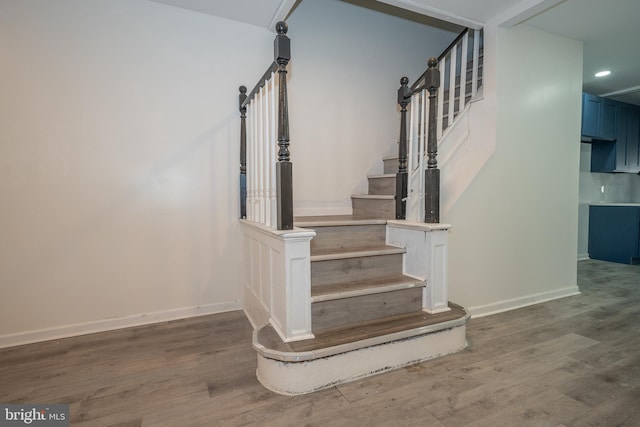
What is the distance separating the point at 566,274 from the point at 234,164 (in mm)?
3413

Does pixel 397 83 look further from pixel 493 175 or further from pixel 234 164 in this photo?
pixel 234 164

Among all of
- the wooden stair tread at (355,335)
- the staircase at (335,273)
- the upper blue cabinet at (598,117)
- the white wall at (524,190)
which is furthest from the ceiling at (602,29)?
the wooden stair tread at (355,335)

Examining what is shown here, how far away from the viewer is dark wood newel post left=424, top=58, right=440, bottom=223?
6.97 feet

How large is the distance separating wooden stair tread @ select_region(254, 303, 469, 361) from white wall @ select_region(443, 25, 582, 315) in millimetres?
715

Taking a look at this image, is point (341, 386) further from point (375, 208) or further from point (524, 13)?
point (524, 13)

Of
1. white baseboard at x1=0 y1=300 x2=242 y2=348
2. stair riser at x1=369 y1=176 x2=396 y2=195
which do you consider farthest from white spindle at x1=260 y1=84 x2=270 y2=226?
stair riser at x1=369 y1=176 x2=396 y2=195

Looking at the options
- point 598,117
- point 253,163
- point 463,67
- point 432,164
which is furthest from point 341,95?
point 598,117

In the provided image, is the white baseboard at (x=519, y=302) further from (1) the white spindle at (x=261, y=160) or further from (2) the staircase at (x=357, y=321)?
(1) the white spindle at (x=261, y=160)

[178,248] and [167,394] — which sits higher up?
[178,248]

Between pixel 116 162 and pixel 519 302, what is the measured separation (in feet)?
11.8

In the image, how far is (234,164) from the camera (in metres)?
2.74

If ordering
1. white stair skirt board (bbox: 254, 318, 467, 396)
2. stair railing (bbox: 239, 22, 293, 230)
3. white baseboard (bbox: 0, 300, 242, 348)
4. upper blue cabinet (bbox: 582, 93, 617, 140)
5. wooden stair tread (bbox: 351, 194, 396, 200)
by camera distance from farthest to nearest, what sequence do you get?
upper blue cabinet (bbox: 582, 93, 617, 140), wooden stair tread (bbox: 351, 194, 396, 200), white baseboard (bbox: 0, 300, 242, 348), stair railing (bbox: 239, 22, 293, 230), white stair skirt board (bbox: 254, 318, 467, 396)

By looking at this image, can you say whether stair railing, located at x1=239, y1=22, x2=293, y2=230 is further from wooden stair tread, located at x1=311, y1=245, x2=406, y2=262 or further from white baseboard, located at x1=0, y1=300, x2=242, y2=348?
white baseboard, located at x1=0, y1=300, x2=242, y2=348

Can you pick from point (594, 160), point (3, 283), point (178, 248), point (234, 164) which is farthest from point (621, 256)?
point (3, 283)
